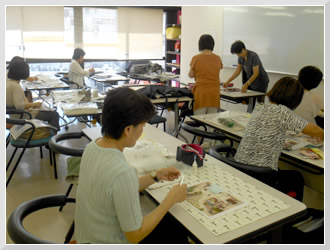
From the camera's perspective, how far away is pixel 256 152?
2.15m

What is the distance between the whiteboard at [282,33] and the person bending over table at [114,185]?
417cm

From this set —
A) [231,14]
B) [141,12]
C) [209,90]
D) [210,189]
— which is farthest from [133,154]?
[141,12]

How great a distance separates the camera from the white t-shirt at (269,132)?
206 cm

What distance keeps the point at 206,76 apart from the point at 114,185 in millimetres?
3012

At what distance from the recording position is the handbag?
1.85m

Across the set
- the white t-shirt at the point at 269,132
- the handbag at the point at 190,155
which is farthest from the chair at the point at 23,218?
the white t-shirt at the point at 269,132

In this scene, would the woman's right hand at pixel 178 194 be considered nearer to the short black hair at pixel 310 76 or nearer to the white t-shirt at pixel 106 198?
the white t-shirt at pixel 106 198

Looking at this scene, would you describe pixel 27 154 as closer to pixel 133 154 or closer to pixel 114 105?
pixel 133 154

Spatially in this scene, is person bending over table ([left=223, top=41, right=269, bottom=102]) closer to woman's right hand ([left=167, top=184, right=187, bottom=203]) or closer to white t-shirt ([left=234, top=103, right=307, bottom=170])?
white t-shirt ([left=234, top=103, right=307, bottom=170])

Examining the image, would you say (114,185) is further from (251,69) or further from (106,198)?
(251,69)

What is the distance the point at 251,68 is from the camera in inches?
186

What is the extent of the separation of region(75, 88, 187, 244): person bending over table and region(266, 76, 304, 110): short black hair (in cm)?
115

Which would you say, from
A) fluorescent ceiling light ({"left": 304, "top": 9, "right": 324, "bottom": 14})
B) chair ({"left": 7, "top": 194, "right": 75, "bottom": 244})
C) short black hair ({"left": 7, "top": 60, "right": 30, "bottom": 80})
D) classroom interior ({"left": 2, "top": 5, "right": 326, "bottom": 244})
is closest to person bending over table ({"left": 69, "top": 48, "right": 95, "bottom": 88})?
classroom interior ({"left": 2, "top": 5, "right": 326, "bottom": 244})

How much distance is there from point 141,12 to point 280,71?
4061mm
